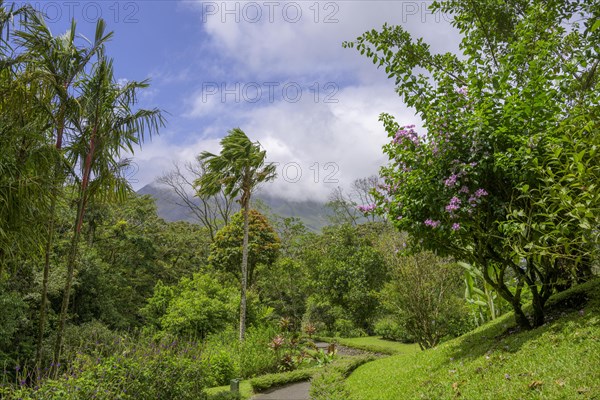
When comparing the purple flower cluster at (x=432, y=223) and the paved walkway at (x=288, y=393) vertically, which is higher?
the purple flower cluster at (x=432, y=223)

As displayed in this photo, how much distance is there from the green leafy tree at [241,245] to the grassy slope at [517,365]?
12.5 metres

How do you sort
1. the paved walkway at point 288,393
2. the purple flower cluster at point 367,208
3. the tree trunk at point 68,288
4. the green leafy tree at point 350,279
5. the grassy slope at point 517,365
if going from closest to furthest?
the grassy slope at point 517,365
the purple flower cluster at point 367,208
the tree trunk at point 68,288
the paved walkway at point 288,393
the green leafy tree at point 350,279

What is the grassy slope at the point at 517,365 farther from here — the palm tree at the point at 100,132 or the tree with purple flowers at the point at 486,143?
the palm tree at the point at 100,132

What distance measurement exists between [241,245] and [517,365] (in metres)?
16.0

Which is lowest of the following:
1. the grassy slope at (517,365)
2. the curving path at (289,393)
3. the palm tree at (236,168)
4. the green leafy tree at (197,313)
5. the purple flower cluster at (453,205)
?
the curving path at (289,393)

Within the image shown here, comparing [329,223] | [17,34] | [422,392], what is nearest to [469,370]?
[422,392]

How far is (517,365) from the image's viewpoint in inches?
193

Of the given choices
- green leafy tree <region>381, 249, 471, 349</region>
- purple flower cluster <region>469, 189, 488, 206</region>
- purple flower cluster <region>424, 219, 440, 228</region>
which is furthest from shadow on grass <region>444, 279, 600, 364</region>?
green leafy tree <region>381, 249, 471, 349</region>

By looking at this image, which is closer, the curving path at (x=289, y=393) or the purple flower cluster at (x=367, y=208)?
the purple flower cluster at (x=367, y=208)

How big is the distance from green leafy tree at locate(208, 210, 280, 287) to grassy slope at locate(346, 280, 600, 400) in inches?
491

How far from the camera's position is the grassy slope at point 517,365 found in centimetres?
402

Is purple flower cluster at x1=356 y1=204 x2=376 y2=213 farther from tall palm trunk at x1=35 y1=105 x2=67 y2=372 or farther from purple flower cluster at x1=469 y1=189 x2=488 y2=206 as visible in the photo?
tall palm trunk at x1=35 y1=105 x2=67 y2=372

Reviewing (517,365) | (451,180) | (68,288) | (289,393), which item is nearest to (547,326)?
(517,365)

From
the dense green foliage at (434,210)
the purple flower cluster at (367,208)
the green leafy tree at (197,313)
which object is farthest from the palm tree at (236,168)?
the purple flower cluster at (367,208)
